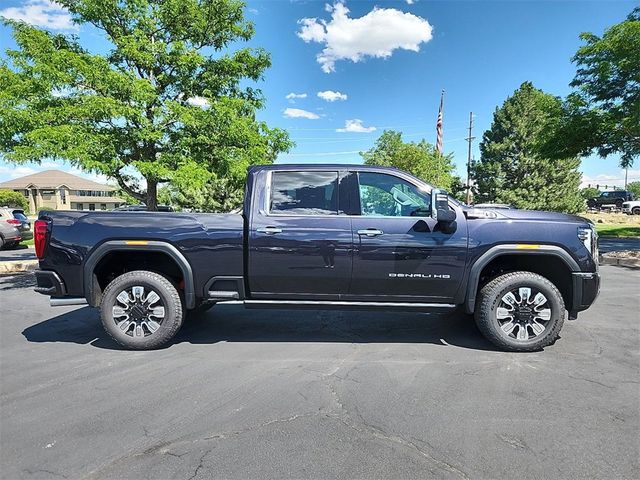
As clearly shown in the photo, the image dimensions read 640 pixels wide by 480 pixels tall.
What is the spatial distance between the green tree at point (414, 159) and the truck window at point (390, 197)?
21.8 m

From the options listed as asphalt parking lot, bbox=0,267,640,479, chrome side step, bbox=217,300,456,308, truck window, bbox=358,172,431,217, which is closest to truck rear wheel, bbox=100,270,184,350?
asphalt parking lot, bbox=0,267,640,479

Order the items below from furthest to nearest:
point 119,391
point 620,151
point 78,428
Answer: point 620,151 < point 119,391 < point 78,428

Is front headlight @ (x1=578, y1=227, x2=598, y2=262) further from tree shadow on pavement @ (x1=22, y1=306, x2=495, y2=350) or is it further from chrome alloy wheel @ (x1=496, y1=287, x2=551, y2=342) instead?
tree shadow on pavement @ (x1=22, y1=306, x2=495, y2=350)

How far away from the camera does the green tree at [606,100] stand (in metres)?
9.68

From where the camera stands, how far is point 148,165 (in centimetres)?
796

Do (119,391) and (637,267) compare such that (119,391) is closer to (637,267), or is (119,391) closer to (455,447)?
(455,447)

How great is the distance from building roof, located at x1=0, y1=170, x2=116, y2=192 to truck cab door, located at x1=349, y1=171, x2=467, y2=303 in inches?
2863

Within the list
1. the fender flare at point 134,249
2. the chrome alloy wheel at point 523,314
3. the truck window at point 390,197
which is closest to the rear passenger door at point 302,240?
the truck window at point 390,197

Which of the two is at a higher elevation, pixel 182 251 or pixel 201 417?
pixel 182 251

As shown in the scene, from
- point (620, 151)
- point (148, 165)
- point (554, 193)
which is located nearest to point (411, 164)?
point (554, 193)

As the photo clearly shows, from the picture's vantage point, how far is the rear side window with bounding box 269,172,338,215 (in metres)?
4.42

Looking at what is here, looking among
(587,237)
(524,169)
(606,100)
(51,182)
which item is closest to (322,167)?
(587,237)

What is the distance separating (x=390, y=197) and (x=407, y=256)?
27.2 inches

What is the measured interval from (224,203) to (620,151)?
18.0 metres
